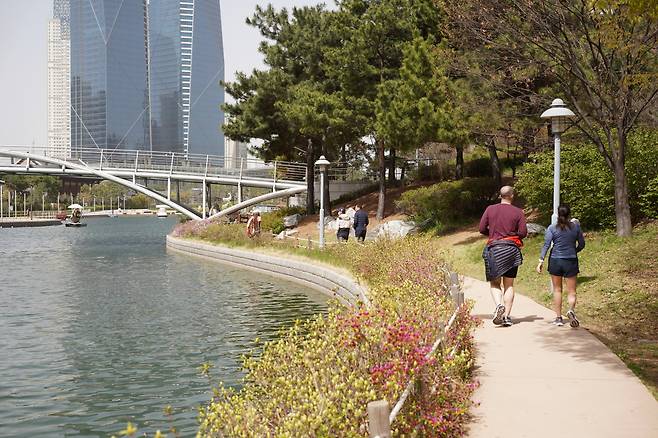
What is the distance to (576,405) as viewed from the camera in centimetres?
616

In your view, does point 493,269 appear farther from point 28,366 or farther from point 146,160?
point 146,160

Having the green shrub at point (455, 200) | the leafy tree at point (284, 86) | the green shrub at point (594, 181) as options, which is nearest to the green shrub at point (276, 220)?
the leafy tree at point (284, 86)

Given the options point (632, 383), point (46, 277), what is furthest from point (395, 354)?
point (46, 277)

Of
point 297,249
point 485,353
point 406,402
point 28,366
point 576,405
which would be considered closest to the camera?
point 406,402

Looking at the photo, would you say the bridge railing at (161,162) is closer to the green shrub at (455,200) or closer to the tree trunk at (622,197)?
the green shrub at (455,200)

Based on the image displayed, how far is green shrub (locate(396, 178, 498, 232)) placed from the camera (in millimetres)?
26578

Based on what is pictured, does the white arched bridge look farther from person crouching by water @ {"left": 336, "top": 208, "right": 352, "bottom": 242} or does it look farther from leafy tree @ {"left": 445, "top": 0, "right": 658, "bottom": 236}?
leafy tree @ {"left": 445, "top": 0, "right": 658, "bottom": 236}

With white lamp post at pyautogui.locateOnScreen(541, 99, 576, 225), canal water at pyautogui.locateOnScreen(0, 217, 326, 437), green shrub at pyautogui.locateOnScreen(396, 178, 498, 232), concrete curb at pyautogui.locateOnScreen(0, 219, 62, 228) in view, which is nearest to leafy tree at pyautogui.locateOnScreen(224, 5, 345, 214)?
green shrub at pyautogui.locateOnScreen(396, 178, 498, 232)

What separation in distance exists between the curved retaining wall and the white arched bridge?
47.2 ft

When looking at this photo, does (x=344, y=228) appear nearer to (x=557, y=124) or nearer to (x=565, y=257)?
(x=557, y=124)

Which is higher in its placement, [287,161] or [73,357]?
[287,161]

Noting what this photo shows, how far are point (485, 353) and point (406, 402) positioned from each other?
317 cm

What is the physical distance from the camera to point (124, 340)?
12.9m

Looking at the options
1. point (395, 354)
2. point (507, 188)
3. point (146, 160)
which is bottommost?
point (395, 354)
